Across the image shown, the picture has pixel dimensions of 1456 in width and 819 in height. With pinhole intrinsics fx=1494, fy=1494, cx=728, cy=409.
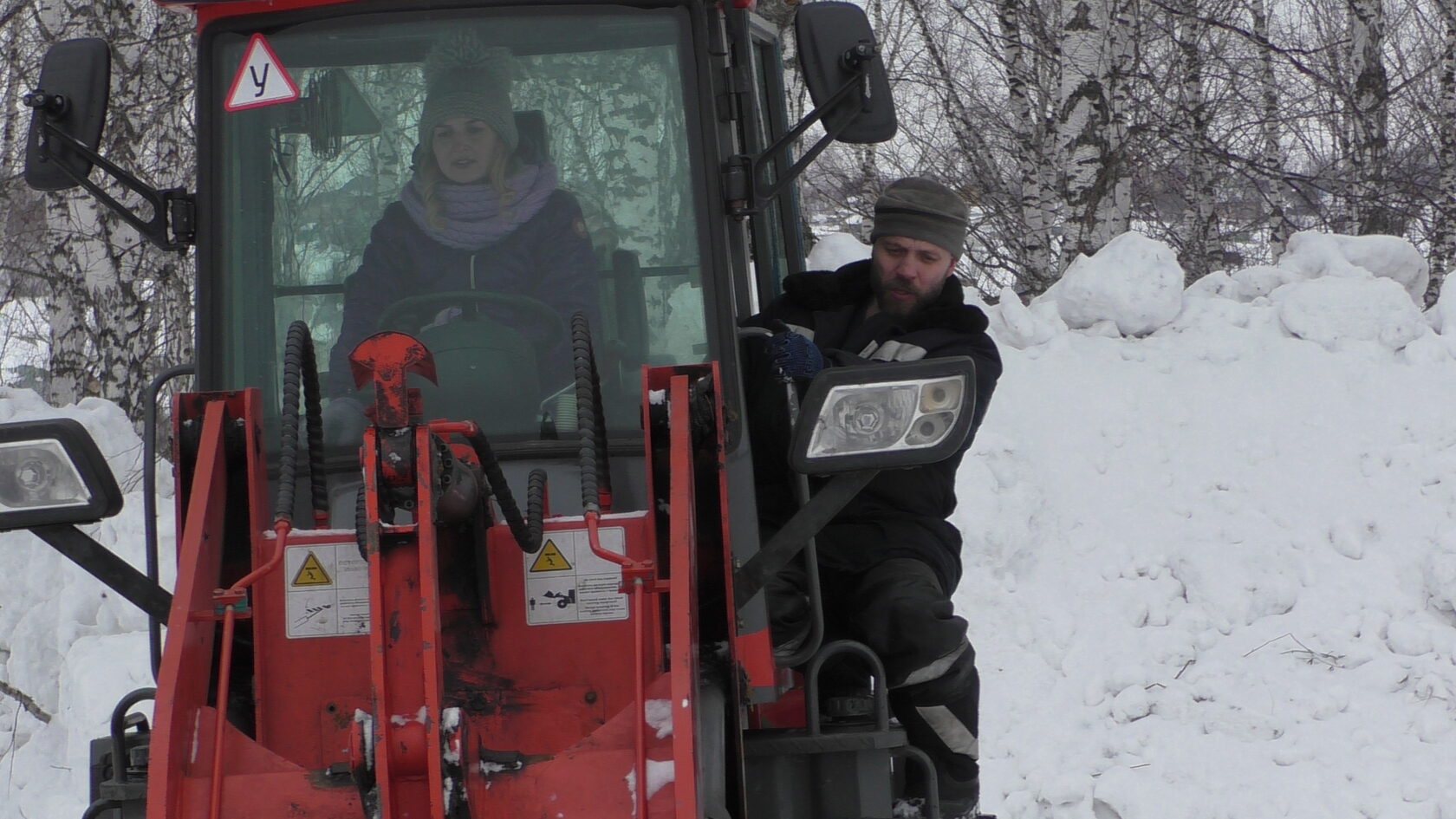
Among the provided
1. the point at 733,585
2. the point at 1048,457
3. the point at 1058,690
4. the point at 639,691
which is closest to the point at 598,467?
the point at 733,585

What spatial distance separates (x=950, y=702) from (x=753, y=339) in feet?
3.08

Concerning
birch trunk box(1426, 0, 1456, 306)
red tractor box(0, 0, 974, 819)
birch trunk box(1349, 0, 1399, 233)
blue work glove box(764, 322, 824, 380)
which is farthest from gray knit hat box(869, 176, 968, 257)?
birch trunk box(1349, 0, 1399, 233)

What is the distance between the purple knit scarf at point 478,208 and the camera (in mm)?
3059

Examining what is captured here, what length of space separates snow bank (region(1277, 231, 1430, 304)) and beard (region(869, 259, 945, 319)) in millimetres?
5061

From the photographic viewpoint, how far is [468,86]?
10.2 ft

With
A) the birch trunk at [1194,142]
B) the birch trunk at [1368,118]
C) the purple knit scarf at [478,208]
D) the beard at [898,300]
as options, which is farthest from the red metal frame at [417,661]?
the birch trunk at [1368,118]

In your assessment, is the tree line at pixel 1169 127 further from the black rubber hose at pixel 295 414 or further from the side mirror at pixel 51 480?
the side mirror at pixel 51 480

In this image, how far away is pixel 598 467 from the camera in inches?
109

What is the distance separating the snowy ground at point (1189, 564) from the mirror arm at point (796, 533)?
311 centimetres

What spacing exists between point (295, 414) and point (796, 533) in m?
0.88

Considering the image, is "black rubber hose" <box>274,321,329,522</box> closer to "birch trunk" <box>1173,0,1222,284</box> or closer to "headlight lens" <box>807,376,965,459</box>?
"headlight lens" <box>807,376,965,459</box>

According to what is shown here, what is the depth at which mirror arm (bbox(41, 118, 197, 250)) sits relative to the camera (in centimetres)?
300

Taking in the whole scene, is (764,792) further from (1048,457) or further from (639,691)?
(1048,457)

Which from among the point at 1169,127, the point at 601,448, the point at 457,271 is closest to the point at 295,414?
the point at 601,448
